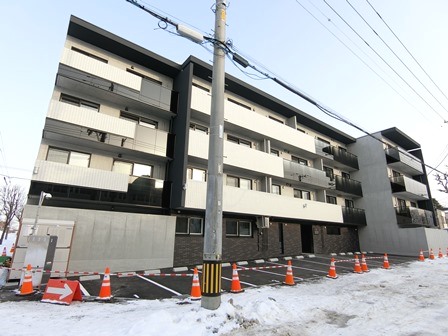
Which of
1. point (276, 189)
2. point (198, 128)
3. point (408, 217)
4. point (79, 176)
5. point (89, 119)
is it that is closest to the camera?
point (79, 176)

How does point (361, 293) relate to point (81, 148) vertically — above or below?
below

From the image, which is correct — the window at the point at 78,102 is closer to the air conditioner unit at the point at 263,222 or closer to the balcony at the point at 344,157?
the air conditioner unit at the point at 263,222

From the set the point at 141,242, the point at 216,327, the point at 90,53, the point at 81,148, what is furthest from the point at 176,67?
the point at 216,327

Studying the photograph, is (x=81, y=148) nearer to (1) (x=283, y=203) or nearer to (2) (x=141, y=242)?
(2) (x=141, y=242)

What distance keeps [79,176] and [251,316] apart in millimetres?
10286

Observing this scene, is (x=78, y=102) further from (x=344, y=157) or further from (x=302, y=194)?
(x=344, y=157)

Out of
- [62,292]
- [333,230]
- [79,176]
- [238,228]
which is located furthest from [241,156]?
[333,230]

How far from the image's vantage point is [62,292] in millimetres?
6574

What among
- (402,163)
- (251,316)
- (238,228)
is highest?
(402,163)

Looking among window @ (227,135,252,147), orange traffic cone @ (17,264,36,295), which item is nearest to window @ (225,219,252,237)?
window @ (227,135,252,147)

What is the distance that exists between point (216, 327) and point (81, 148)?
1183 cm

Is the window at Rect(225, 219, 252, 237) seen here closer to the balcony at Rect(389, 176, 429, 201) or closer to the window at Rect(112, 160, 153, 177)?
the window at Rect(112, 160, 153, 177)

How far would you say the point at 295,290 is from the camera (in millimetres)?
8609

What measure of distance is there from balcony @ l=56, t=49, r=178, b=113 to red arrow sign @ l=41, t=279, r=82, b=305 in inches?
390
